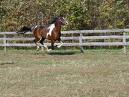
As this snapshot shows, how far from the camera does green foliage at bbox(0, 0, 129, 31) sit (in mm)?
30641

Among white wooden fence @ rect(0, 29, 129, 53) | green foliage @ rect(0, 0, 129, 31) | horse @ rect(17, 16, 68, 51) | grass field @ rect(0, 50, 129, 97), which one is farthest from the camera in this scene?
green foliage @ rect(0, 0, 129, 31)

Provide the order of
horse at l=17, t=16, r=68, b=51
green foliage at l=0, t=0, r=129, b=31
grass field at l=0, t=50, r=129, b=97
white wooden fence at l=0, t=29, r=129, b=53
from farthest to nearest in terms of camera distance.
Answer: green foliage at l=0, t=0, r=129, b=31 → white wooden fence at l=0, t=29, r=129, b=53 → horse at l=17, t=16, r=68, b=51 → grass field at l=0, t=50, r=129, b=97

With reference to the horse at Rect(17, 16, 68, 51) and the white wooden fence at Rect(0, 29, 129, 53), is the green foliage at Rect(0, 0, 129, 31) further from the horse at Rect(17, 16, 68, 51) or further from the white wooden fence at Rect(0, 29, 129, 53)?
the horse at Rect(17, 16, 68, 51)

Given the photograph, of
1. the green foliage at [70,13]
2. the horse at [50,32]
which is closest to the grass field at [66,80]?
the horse at [50,32]

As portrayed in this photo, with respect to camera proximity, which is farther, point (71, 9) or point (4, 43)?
point (71, 9)

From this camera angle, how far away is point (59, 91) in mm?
11289

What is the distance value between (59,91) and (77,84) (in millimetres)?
1287

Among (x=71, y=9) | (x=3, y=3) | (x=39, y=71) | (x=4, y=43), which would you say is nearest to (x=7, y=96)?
(x=39, y=71)

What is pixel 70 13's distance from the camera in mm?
30766

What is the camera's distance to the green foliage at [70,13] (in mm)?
30641

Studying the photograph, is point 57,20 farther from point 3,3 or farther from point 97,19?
point 3,3

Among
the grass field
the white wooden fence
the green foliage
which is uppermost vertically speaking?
the green foliage

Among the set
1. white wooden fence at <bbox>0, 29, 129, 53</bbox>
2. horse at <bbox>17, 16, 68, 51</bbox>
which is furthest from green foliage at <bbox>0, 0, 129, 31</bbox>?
horse at <bbox>17, 16, 68, 51</bbox>

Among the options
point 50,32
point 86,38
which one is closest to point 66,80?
point 50,32
